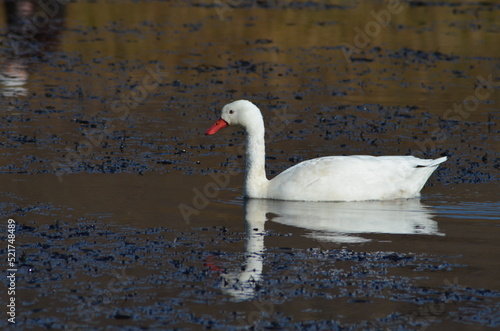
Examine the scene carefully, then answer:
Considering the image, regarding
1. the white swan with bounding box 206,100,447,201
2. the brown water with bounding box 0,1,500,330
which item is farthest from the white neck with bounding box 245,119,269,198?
the brown water with bounding box 0,1,500,330

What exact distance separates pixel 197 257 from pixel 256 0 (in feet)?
97.0

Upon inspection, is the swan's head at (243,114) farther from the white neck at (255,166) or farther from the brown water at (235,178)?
the brown water at (235,178)

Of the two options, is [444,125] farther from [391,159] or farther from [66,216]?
[66,216]

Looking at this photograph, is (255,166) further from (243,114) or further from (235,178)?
(235,178)

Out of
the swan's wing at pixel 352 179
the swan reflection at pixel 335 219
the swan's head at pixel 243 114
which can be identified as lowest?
the swan reflection at pixel 335 219

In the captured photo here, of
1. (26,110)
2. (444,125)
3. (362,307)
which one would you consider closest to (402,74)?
(444,125)

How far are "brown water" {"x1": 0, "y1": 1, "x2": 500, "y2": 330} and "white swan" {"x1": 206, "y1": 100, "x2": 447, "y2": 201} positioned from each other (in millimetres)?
232

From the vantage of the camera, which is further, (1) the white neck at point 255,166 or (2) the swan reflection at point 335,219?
(1) the white neck at point 255,166

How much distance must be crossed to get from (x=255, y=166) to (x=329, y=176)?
99 cm

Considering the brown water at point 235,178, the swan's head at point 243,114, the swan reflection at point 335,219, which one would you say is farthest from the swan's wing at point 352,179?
the swan's head at point 243,114

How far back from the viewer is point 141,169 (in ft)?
45.4

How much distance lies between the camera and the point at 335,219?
37.8 ft

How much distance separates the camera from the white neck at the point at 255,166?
12.7 m

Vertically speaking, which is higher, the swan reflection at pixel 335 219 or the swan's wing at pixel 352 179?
the swan's wing at pixel 352 179
